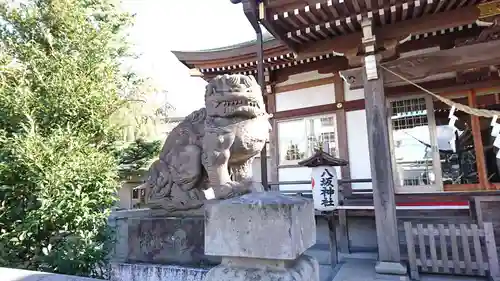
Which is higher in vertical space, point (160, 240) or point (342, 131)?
point (342, 131)

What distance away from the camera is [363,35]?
4.61 m

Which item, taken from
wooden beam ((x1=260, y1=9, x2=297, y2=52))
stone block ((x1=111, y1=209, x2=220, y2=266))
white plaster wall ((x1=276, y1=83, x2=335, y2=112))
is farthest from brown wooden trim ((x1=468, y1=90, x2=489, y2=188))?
stone block ((x1=111, y1=209, x2=220, y2=266))

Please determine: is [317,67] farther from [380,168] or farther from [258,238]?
[258,238]

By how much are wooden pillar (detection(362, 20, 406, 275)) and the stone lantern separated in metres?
0.79

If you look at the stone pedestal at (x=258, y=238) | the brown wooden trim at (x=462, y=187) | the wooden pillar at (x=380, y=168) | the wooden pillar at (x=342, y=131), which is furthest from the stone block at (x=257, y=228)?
A: the brown wooden trim at (x=462, y=187)

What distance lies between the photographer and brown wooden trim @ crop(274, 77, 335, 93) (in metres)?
7.04

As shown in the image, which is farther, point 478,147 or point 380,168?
point 478,147

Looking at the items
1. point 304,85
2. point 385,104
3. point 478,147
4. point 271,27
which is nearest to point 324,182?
point 385,104

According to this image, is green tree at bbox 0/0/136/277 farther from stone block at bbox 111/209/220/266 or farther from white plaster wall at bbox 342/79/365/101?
white plaster wall at bbox 342/79/365/101

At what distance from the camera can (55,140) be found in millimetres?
2998

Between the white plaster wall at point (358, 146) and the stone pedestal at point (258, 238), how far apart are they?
582cm

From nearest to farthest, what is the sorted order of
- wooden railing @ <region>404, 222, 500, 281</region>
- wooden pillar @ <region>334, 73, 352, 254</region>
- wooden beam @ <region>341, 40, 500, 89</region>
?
1. wooden railing @ <region>404, 222, 500, 281</region>
2. wooden beam @ <region>341, 40, 500, 89</region>
3. wooden pillar @ <region>334, 73, 352, 254</region>

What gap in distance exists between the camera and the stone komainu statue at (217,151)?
2.92 metres

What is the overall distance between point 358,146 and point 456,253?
9.54 ft
